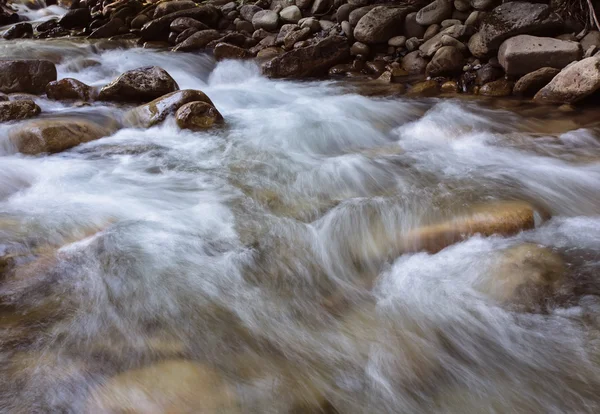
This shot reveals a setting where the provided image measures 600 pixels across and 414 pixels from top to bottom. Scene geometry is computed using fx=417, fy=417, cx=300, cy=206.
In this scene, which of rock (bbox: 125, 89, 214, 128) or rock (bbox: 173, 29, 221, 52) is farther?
rock (bbox: 173, 29, 221, 52)

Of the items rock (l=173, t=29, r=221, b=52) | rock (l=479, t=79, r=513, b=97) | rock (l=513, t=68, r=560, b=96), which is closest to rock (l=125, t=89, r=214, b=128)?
rock (l=479, t=79, r=513, b=97)

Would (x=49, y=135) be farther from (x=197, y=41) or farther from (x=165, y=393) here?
(x=197, y=41)

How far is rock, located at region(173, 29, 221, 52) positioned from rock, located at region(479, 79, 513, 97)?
699 cm

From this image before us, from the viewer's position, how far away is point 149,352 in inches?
93.4

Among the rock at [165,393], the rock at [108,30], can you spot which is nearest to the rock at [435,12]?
the rock at [165,393]

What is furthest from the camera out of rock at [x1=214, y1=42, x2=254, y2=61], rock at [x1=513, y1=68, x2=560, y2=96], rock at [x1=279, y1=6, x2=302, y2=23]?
rock at [x1=279, y1=6, x2=302, y2=23]

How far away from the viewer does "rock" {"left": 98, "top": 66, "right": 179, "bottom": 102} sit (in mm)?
6496

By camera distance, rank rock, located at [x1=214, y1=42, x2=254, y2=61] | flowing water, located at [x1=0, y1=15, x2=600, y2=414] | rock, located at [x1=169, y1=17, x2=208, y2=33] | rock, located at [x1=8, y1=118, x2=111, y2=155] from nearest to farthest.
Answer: flowing water, located at [x1=0, y1=15, x2=600, y2=414], rock, located at [x1=8, y1=118, x2=111, y2=155], rock, located at [x1=214, y1=42, x2=254, y2=61], rock, located at [x1=169, y1=17, x2=208, y2=33]

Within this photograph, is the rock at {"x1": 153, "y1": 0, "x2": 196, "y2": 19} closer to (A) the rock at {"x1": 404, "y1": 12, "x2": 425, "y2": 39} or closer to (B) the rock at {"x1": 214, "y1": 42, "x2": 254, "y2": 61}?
(B) the rock at {"x1": 214, "y1": 42, "x2": 254, "y2": 61}

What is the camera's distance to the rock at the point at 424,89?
6952 mm

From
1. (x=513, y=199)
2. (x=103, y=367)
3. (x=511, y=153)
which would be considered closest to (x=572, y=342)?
(x=513, y=199)

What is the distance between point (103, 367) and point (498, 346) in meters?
2.24

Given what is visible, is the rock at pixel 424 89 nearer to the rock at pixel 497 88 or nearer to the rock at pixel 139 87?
the rock at pixel 497 88

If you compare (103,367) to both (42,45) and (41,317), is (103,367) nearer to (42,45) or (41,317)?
(41,317)
